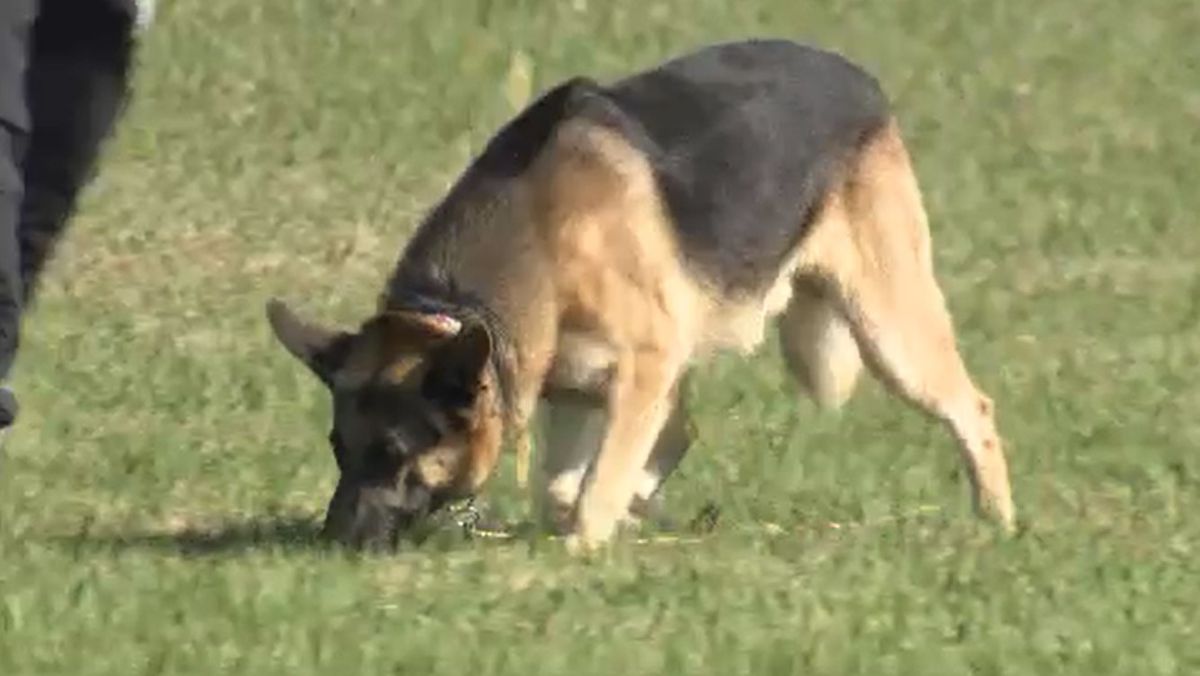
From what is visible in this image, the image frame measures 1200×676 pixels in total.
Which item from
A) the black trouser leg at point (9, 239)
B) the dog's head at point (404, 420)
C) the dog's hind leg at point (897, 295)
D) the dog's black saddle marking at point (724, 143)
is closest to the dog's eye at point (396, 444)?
the dog's head at point (404, 420)

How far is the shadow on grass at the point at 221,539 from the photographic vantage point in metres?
7.50

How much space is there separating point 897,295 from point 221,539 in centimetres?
206

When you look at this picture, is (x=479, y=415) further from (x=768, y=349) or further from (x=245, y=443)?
(x=768, y=349)

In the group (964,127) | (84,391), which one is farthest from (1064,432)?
(964,127)

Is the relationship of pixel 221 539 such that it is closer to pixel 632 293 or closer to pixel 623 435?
pixel 623 435

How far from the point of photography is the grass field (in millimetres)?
6262

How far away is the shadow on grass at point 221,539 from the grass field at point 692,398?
0.02 metres

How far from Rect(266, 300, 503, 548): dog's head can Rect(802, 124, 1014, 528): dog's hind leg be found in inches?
56.5

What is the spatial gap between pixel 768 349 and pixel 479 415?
12.4 ft

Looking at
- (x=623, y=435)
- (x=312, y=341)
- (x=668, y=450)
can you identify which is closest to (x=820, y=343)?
(x=668, y=450)

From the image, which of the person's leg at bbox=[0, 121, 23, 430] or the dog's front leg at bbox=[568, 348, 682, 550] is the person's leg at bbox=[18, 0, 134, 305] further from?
→ the dog's front leg at bbox=[568, 348, 682, 550]

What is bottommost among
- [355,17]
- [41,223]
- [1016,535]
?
[355,17]

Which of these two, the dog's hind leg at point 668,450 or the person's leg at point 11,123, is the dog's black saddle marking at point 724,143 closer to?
the dog's hind leg at point 668,450

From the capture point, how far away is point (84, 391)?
10.4m
